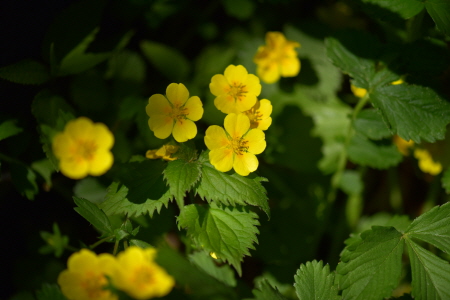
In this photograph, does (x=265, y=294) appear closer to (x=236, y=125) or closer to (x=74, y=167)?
(x=236, y=125)

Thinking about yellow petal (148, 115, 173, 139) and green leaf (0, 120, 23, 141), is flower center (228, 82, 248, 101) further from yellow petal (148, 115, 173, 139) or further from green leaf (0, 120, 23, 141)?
green leaf (0, 120, 23, 141)

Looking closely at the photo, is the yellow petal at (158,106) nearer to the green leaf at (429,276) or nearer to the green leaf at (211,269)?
the green leaf at (211,269)

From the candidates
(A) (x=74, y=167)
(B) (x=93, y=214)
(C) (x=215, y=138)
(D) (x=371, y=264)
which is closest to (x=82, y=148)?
(A) (x=74, y=167)

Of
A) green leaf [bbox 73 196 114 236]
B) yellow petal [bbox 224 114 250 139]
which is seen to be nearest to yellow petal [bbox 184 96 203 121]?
yellow petal [bbox 224 114 250 139]

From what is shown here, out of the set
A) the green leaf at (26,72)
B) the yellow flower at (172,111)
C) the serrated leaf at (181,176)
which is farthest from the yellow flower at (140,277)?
the green leaf at (26,72)

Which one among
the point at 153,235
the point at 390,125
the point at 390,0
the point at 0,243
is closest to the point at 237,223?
the point at 153,235

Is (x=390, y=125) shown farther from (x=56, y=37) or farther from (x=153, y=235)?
(x=56, y=37)

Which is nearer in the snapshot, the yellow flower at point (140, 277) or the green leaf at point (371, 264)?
the yellow flower at point (140, 277)
